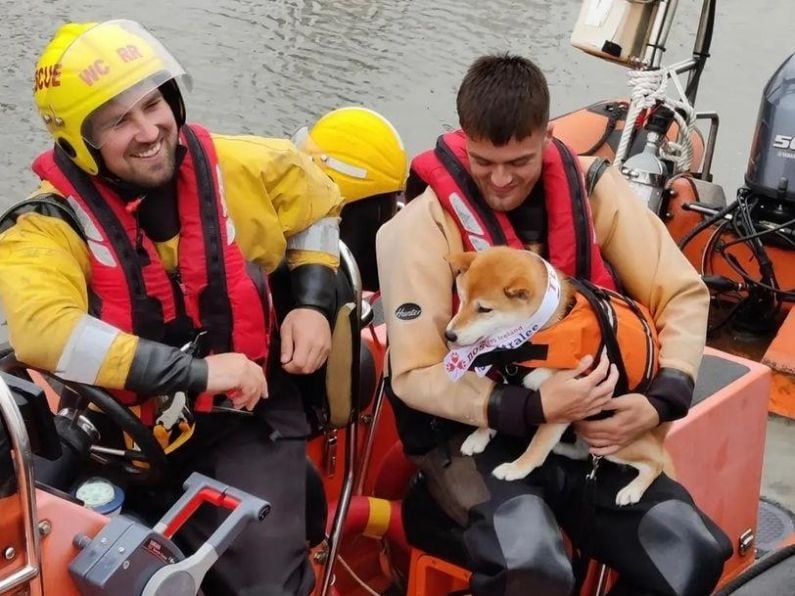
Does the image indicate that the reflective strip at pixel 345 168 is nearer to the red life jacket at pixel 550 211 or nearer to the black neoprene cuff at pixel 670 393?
the red life jacket at pixel 550 211

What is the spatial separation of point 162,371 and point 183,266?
24 cm

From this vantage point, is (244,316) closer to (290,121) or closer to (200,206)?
(200,206)

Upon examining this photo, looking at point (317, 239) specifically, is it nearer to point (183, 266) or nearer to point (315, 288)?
point (315, 288)

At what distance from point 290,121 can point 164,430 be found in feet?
17.5

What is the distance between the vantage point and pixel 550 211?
81.6 inches

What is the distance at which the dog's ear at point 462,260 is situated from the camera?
191 cm

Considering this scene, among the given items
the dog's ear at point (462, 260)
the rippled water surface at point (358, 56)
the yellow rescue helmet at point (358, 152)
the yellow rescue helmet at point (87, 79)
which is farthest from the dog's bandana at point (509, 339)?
the rippled water surface at point (358, 56)

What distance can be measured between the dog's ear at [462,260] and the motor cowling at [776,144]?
2306 mm

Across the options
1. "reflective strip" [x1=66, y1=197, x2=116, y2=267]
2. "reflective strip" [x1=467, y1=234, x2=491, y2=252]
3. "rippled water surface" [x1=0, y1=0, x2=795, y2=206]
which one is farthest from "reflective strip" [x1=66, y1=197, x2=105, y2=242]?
"rippled water surface" [x1=0, y1=0, x2=795, y2=206]

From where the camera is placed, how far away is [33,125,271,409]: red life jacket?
1827mm

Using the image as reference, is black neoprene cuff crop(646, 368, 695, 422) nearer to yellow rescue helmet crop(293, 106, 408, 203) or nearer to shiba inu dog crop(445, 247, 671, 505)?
shiba inu dog crop(445, 247, 671, 505)

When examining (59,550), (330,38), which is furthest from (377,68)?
Result: (59,550)

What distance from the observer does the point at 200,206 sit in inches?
75.5

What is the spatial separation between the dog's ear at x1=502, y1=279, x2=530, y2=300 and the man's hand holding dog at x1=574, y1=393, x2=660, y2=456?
27cm
